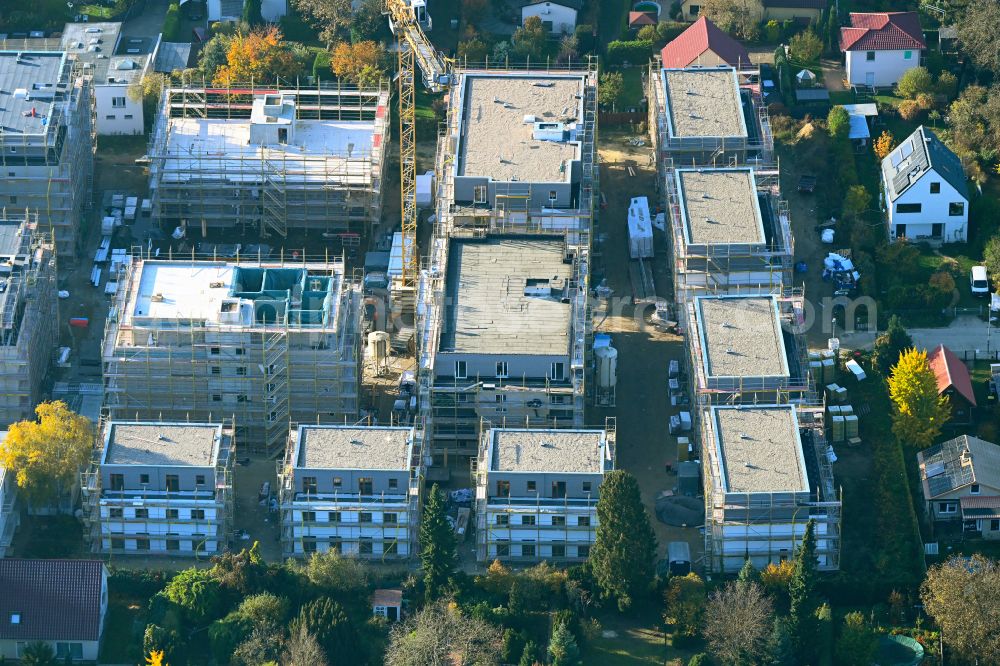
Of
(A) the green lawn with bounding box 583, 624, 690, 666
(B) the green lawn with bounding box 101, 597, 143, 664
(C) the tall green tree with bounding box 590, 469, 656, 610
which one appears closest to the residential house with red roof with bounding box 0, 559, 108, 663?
(B) the green lawn with bounding box 101, 597, 143, 664

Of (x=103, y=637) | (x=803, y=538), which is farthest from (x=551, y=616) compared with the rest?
(x=103, y=637)

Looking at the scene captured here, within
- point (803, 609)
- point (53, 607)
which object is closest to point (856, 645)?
point (803, 609)

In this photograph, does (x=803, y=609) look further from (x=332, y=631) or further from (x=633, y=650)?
(x=332, y=631)

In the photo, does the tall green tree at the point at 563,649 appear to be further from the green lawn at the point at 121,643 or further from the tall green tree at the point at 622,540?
the green lawn at the point at 121,643

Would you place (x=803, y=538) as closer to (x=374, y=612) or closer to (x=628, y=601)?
(x=628, y=601)
